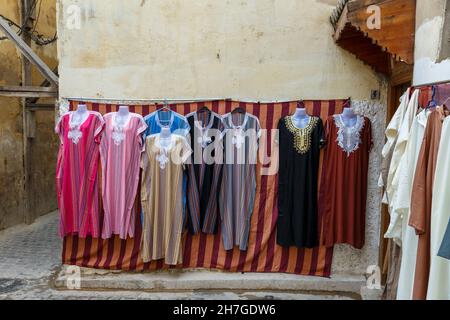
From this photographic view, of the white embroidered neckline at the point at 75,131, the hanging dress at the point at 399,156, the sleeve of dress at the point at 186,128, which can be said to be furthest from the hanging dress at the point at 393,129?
the white embroidered neckline at the point at 75,131

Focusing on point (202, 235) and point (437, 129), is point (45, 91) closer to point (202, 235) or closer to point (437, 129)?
point (202, 235)

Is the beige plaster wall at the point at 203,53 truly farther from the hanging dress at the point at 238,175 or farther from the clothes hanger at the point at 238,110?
the hanging dress at the point at 238,175

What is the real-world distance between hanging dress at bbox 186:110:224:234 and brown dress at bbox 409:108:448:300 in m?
2.43

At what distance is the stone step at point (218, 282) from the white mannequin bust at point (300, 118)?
1.81m

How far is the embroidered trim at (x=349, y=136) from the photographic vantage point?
4.47 metres

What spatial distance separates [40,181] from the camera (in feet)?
29.7

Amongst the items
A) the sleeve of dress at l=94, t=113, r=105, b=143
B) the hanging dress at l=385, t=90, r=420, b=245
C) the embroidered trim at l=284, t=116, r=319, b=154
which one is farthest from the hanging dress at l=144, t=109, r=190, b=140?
the hanging dress at l=385, t=90, r=420, b=245

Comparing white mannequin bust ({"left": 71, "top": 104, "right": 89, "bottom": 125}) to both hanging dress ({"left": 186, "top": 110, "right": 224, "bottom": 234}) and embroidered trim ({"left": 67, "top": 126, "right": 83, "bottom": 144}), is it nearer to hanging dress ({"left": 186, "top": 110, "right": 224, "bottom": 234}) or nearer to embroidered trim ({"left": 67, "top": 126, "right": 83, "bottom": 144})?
embroidered trim ({"left": 67, "top": 126, "right": 83, "bottom": 144})

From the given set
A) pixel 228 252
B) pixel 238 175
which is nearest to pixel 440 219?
pixel 238 175

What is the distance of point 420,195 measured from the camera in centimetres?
249

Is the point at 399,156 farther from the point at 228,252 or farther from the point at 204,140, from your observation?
the point at 228,252

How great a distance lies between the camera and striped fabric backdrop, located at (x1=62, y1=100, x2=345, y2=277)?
4695 millimetres

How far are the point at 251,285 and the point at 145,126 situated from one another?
2256 millimetres

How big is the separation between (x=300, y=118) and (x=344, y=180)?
34.3 inches
